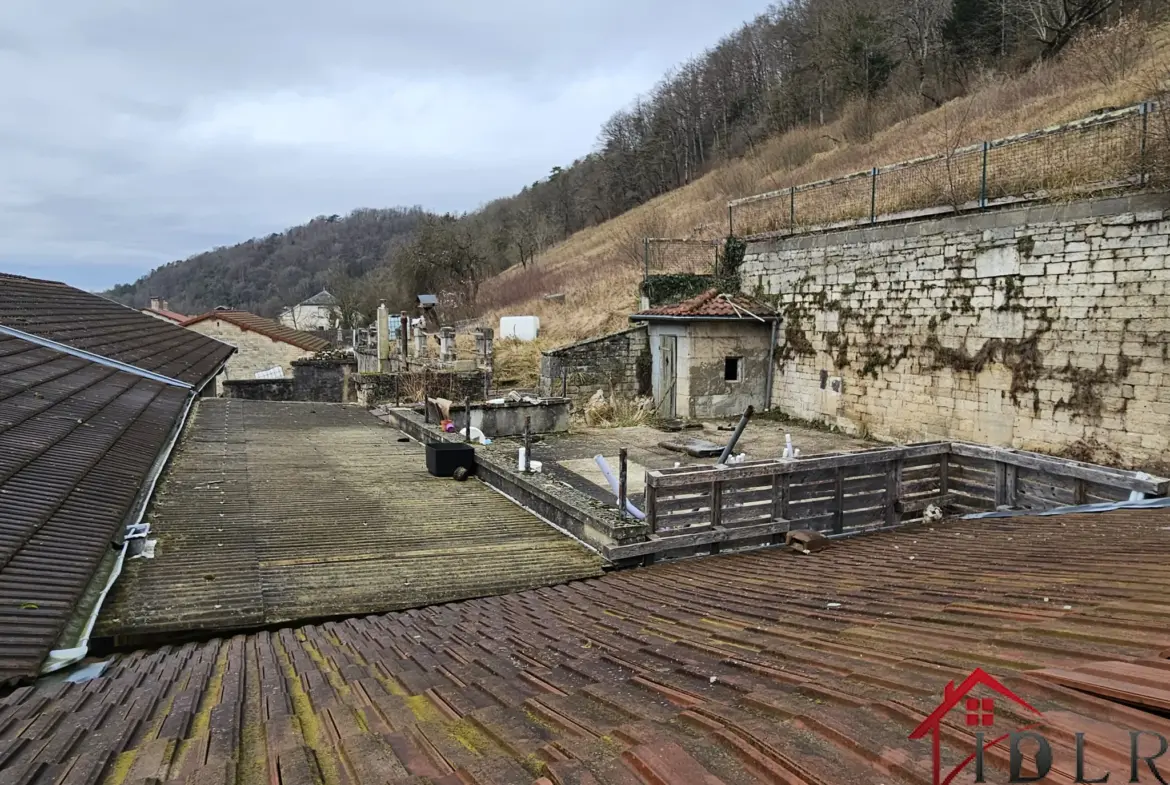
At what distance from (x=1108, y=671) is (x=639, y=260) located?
27753mm

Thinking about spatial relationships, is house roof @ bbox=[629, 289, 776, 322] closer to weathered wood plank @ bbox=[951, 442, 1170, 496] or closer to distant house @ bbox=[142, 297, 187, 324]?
weathered wood plank @ bbox=[951, 442, 1170, 496]

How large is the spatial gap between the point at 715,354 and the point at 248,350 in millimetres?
24707

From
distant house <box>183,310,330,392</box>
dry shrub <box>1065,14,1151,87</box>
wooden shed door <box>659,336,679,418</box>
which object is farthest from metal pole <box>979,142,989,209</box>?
distant house <box>183,310,330,392</box>

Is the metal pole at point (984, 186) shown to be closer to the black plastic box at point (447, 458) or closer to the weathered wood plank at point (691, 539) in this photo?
the weathered wood plank at point (691, 539)

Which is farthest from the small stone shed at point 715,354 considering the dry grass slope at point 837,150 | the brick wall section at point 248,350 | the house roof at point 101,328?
the brick wall section at point 248,350

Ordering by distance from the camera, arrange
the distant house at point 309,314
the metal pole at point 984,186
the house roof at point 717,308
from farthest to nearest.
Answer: the distant house at point 309,314 → the house roof at point 717,308 → the metal pole at point 984,186

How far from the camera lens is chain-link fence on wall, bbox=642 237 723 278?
2100 centimetres

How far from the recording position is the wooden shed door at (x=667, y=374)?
1819 centimetres

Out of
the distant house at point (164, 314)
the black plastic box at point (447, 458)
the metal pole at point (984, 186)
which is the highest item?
the metal pole at point (984, 186)

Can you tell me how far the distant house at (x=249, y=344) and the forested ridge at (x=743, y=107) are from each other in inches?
400

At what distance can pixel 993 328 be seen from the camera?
41.5 ft

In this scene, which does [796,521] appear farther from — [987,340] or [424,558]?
[987,340]

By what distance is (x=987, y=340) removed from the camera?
12781 millimetres

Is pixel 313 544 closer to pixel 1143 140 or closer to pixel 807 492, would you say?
pixel 807 492
